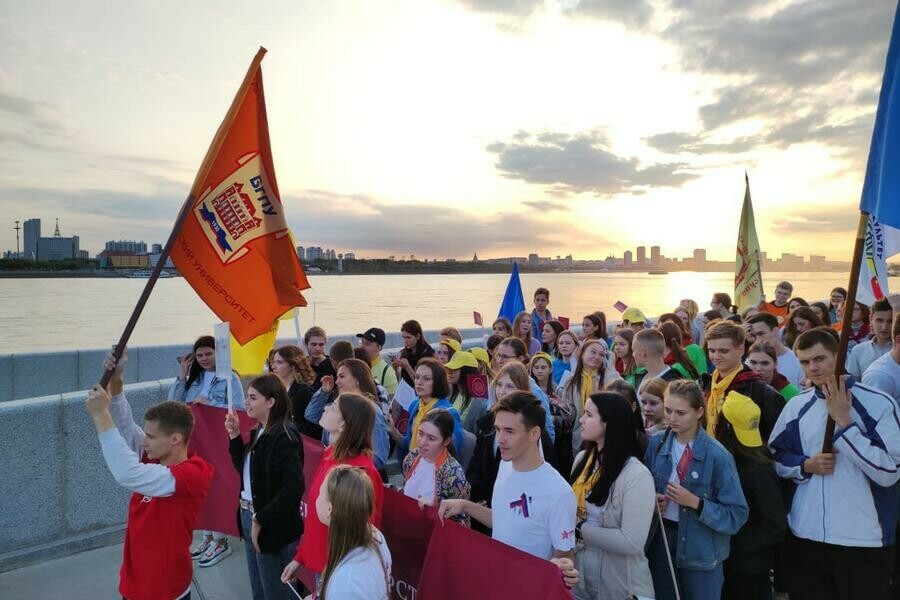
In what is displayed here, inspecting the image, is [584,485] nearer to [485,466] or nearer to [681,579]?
[681,579]

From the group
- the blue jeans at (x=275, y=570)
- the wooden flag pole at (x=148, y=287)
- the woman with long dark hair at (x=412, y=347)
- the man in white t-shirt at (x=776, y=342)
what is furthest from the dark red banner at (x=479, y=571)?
the man in white t-shirt at (x=776, y=342)

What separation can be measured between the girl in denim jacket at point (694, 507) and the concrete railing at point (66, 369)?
862cm

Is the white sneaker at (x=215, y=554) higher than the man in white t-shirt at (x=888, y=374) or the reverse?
the reverse

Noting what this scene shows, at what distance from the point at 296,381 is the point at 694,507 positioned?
3.94m

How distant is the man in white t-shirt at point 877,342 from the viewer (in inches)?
266

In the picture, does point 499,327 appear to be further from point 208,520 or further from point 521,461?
point 521,461

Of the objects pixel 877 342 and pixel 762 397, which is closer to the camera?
pixel 762 397

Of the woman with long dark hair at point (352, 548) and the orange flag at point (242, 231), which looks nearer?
the woman with long dark hair at point (352, 548)

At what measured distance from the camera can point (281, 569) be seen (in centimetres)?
403

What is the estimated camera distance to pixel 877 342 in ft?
22.6

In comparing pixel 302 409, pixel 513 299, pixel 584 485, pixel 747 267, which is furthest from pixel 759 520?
pixel 747 267

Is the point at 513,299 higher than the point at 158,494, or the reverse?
the point at 513,299

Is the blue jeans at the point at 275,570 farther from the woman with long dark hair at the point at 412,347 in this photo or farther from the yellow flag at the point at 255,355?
the woman with long dark hair at the point at 412,347

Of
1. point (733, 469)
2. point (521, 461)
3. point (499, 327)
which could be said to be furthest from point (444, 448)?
point (499, 327)
